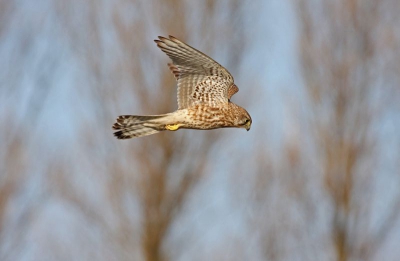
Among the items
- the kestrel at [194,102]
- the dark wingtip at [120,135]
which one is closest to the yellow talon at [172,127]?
the kestrel at [194,102]

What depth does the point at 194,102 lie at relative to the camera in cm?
634

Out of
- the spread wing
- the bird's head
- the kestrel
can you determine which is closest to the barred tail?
the kestrel

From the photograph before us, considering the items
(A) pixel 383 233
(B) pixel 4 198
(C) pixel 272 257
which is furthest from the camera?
(C) pixel 272 257

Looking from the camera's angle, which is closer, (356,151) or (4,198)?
(4,198)

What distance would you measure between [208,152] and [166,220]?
1.00m

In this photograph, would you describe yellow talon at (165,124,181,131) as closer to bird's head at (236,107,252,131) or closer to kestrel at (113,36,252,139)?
kestrel at (113,36,252,139)

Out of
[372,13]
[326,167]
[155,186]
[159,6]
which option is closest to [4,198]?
[155,186]

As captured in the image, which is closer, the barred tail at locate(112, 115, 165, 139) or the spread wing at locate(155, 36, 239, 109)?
the barred tail at locate(112, 115, 165, 139)

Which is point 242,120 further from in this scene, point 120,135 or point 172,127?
point 120,135

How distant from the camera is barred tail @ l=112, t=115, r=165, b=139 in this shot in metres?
6.14

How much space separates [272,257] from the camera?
12.2 m

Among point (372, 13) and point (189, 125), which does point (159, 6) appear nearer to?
point (372, 13)

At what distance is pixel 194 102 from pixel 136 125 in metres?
0.47

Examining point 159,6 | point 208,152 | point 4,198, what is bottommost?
point 4,198
